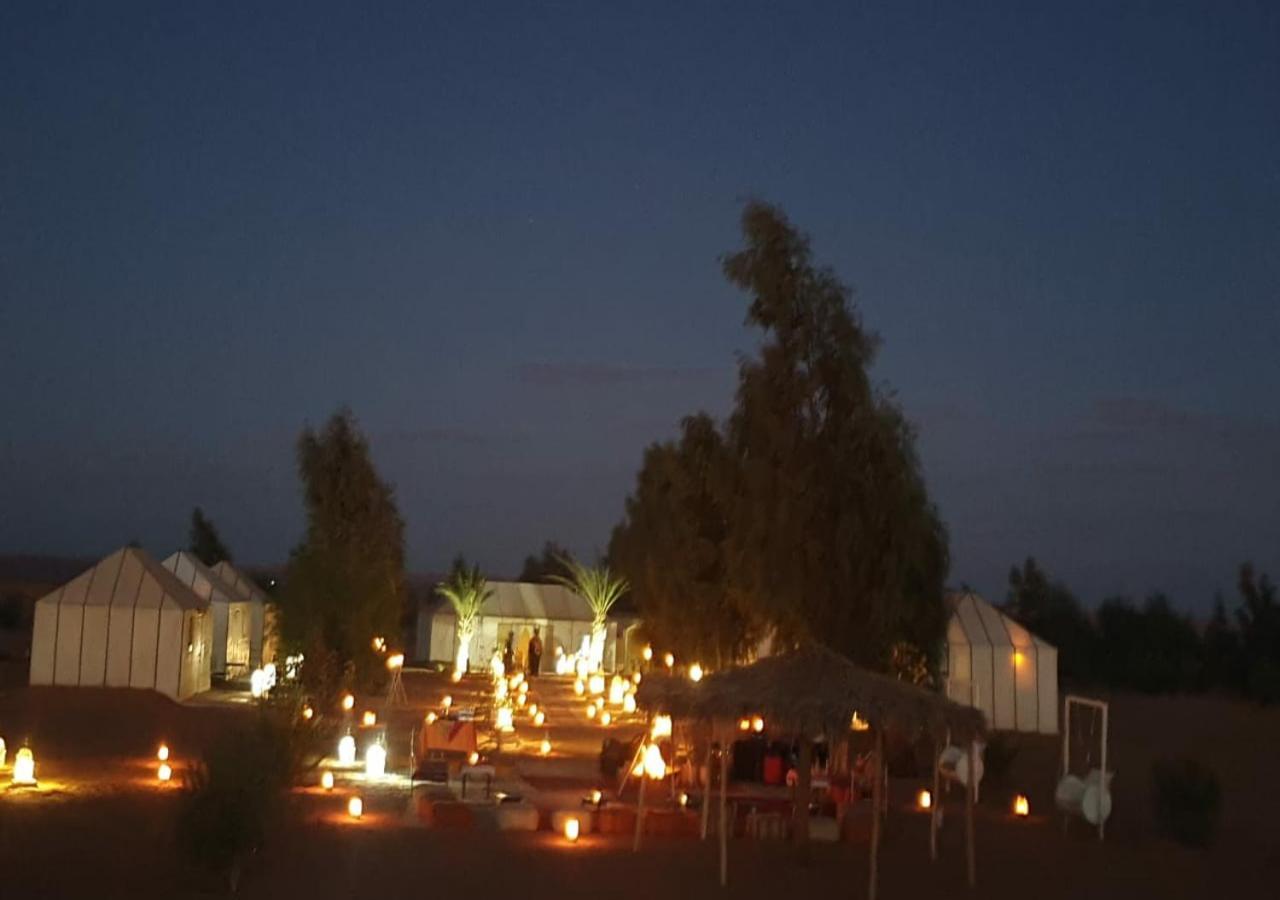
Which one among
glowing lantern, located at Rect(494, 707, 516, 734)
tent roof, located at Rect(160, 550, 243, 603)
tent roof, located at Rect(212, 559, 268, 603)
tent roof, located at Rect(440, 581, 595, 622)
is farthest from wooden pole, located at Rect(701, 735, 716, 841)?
tent roof, located at Rect(440, 581, 595, 622)

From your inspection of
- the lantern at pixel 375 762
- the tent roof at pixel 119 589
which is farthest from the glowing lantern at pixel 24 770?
the tent roof at pixel 119 589

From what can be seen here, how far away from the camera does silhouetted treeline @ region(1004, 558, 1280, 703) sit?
43.8 meters

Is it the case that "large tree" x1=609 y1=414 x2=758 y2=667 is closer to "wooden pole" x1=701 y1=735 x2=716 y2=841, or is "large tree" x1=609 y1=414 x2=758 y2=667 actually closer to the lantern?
the lantern

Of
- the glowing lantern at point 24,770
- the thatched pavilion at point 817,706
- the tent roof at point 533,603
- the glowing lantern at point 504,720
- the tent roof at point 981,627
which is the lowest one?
the glowing lantern at point 24,770

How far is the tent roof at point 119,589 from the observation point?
32250 millimetres

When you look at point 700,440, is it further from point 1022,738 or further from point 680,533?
point 1022,738

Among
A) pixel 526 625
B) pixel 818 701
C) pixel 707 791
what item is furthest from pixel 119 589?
pixel 818 701

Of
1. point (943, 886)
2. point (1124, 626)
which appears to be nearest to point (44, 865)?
point (943, 886)

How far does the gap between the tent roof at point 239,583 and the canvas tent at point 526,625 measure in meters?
6.00

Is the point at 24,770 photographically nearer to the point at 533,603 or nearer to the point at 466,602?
the point at 466,602

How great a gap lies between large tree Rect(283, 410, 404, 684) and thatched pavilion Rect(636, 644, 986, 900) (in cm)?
1172

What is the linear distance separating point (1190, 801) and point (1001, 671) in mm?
13654

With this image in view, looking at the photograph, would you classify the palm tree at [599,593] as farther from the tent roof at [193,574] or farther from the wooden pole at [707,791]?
the wooden pole at [707,791]

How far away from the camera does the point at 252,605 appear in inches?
1711
